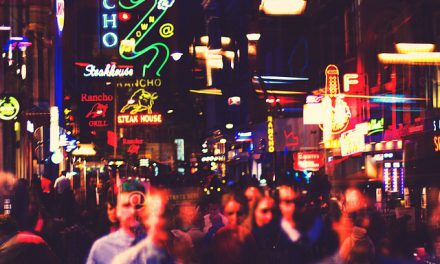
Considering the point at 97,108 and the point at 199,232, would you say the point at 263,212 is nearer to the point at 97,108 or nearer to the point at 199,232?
the point at 199,232

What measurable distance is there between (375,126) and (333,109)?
204cm

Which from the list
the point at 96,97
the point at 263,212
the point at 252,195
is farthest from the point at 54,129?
the point at 263,212

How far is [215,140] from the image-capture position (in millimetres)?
55688

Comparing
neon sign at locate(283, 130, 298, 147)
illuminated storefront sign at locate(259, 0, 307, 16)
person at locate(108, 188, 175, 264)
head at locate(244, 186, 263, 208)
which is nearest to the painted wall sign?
illuminated storefront sign at locate(259, 0, 307, 16)

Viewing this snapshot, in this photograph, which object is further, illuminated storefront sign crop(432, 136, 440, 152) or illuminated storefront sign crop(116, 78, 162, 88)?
illuminated storefront sign crop(116, 78, 162, 88)

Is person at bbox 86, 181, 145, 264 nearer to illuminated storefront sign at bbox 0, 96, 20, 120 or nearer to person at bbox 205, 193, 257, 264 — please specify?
person at bbox 205, 193, 257, 264

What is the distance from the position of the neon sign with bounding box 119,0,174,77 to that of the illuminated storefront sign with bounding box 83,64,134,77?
0.62 m

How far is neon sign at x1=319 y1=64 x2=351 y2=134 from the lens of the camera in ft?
77.6

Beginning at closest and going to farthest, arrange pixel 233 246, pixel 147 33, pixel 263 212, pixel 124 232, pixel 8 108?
pixel 124 232, pixel 233 246, pixel 263 212, pixel 8 108, pixel 147 33

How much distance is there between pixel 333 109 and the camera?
24.5 m

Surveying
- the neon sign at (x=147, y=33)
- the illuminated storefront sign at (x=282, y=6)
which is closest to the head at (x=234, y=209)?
the illuminated storefront sign at (x=282, y=6)

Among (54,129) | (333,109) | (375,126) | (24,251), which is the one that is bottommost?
(24,251)

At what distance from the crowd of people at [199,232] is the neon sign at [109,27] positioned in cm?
2308

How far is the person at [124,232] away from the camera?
666cm
